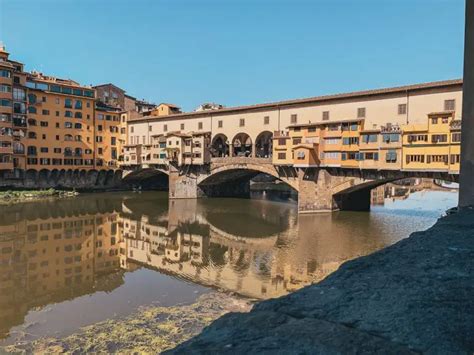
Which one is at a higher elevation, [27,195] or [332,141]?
[332,141]

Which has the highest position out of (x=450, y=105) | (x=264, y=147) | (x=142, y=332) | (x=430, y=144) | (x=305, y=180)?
(x=450, y=105)

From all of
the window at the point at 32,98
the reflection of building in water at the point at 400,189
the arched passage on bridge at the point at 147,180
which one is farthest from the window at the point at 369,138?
the window at the point at 32,98

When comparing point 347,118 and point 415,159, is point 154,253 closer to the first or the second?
point 415,159

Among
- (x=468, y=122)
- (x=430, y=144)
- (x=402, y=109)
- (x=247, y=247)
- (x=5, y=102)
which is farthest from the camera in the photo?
(x=5, y=102)

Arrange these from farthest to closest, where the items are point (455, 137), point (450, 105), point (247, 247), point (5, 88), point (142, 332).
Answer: point (5, 88)
point (450, 105)
point (455, 137)
point (247, 247)
point (142, 332)

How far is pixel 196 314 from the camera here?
1327 centimetres

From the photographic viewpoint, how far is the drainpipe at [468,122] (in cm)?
820

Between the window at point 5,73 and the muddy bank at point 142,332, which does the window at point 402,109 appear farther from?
the window at point 5,73

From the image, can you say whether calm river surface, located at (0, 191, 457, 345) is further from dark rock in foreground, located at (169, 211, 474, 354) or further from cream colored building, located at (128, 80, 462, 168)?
dark rock in foreground, located at (169, 211, 474, 354)

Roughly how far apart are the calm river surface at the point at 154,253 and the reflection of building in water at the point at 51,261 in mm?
55

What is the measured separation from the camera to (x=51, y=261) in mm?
20828

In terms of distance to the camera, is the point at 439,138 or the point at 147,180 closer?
the point at 439,138

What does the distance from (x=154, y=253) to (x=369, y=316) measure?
21.7m

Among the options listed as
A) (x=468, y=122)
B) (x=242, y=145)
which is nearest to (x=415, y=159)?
(x=468, y=122)
